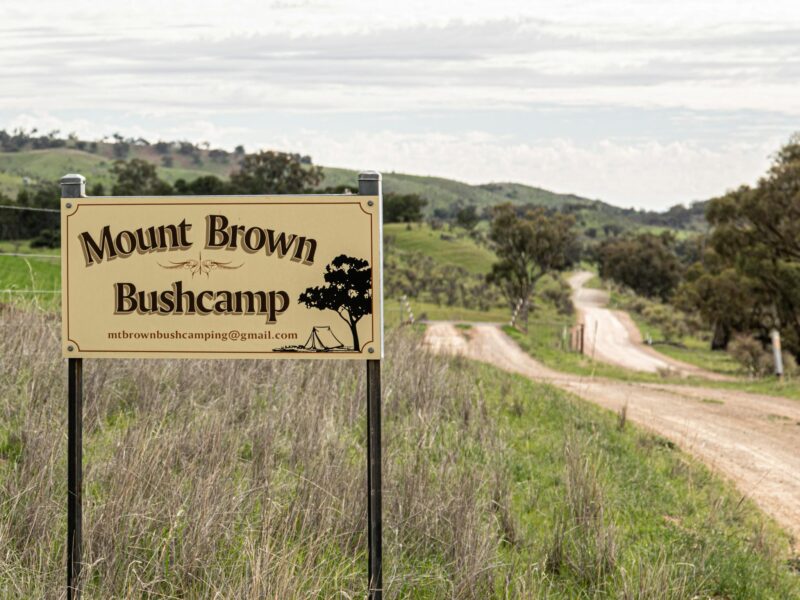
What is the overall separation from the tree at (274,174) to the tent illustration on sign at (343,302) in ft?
199

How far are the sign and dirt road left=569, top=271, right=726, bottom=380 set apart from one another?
38.2 ft

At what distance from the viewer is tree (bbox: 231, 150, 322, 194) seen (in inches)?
2559

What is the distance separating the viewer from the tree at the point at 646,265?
8062cm

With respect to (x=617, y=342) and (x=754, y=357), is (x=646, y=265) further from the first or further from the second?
(x=754, y=357)

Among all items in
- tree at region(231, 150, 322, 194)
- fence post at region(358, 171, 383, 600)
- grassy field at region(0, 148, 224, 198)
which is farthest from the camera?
grassy field at region(0, 148, 224, 198)

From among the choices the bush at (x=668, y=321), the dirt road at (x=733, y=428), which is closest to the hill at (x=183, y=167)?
the bush at (x=668, y=321)

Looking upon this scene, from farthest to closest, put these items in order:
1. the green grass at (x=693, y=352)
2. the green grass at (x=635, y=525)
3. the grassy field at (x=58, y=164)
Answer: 1. the grassy field at (x=58, y=164)
2. the green grass at (x=693, y=352)
3. the green grass at (x=635, y=525)

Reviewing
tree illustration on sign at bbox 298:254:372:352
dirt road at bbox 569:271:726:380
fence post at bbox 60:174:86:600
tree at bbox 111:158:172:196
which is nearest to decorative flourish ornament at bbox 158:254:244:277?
tree illustration on sign at bbox 298:254:372:352

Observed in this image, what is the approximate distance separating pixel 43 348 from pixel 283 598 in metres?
5.27

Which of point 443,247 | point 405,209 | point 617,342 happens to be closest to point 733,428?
point 617,342

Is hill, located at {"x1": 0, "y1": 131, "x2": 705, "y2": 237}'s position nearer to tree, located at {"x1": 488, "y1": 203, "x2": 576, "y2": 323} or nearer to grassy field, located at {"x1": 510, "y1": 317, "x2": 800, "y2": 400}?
tree, located at {"x1": 488, "y1": 203, "x2": 576, "y2": 323}

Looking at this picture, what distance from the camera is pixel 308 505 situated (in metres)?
5.54

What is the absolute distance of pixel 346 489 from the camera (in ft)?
18.8

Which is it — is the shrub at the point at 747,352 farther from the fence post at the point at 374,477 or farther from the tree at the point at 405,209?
the tree at the point at 405,209
